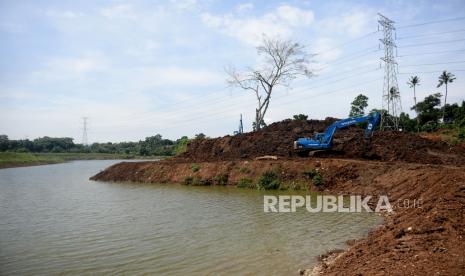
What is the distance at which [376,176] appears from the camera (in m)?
17.0

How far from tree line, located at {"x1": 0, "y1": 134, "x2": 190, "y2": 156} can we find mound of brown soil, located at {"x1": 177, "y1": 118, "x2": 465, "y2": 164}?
49.3 m

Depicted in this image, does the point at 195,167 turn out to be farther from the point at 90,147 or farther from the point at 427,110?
the point at 90,147

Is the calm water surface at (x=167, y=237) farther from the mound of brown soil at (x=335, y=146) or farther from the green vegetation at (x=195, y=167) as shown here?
the mound of brown soil at (x=335, y=146)

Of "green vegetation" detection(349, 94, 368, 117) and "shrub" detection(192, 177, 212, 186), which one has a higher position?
"green vegetation" detection(349, 94, 368, 117)

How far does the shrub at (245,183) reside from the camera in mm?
20906

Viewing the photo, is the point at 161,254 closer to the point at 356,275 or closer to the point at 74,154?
the point at 356,275

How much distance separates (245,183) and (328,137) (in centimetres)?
620

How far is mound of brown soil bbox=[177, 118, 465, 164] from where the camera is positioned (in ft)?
69.7

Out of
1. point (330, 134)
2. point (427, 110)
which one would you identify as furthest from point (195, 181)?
point (427, 110)

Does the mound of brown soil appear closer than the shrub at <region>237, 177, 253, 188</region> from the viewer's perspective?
No

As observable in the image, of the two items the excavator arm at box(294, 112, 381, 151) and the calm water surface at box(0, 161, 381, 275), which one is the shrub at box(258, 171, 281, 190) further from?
the excavator arm at box(294, 112, 381, 151)

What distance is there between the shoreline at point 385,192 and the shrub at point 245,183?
0.90 ft

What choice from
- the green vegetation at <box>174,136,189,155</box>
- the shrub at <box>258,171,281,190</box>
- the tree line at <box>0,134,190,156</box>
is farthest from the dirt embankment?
the tree line at <box>0,134,190,156</box>

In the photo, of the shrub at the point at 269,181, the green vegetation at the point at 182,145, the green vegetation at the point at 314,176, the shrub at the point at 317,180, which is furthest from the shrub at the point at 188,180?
the green vegetation at the point at 182,145
